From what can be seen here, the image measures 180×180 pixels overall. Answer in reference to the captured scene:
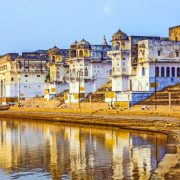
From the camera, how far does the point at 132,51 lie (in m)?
77.8

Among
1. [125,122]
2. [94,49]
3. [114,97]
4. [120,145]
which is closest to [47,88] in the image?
[94,49]

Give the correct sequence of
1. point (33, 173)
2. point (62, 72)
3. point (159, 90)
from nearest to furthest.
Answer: point (33, 173) < point (159, 90) < point (62, 72)

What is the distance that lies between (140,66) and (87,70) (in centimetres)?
1837

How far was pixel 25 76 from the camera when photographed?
380 feet

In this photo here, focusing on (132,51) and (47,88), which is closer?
(132,51)

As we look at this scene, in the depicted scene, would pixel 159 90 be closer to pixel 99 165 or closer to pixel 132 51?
pixel 132 51

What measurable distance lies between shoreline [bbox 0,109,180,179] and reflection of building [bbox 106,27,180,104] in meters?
9.98

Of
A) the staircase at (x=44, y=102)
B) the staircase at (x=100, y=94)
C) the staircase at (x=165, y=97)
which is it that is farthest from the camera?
the staircase at (x=44, y=102)

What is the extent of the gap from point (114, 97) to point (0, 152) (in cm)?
4347

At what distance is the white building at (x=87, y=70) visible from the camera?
295ft

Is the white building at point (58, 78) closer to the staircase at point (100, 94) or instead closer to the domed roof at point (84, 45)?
the domed roof at point (84, 45)

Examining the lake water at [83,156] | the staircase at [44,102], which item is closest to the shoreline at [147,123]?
the lake water at [83,156]

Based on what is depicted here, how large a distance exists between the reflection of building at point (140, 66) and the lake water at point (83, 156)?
2864 centimetres

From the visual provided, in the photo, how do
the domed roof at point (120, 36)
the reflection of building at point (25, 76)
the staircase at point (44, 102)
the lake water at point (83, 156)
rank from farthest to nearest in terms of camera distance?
the reflection of building at point (25, 76), the staircase at point (44, 102), the domed roof at point (120, 36), the lake water at point (83, 156)
